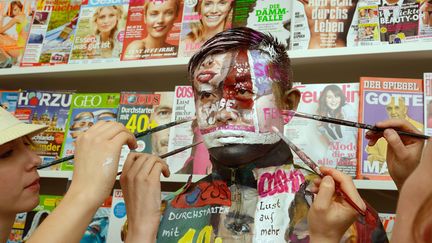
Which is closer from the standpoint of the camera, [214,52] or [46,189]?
[214,52]

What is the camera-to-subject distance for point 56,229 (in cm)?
89

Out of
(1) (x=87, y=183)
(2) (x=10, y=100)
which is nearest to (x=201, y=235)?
(1) (x=87, y=183)

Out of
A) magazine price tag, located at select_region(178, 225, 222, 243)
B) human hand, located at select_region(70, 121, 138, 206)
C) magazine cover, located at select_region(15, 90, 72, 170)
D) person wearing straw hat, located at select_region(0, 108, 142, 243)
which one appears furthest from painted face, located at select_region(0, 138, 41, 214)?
magazine cover, located at select_region(15, 90, 72, 170)

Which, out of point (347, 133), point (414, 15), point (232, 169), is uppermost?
point (414, 15)

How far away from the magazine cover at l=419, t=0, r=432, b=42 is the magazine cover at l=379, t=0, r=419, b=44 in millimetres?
11

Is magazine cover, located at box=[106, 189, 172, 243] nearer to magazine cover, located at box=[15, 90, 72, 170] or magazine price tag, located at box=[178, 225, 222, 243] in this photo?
magazine cover, located at box=[15, 90, 72, 170]

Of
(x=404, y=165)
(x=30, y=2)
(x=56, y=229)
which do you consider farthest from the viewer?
(x=30, y=2)

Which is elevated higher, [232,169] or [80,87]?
[80,87]

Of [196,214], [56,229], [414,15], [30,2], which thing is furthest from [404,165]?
[30,2]

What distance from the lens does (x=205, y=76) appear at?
1.13 metres

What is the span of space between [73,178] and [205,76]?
0.38 m

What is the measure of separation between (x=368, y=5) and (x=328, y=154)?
0.50 m

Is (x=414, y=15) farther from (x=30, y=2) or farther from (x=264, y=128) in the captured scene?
(x=30, y=2)

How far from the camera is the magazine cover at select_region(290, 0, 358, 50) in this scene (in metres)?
1.50
